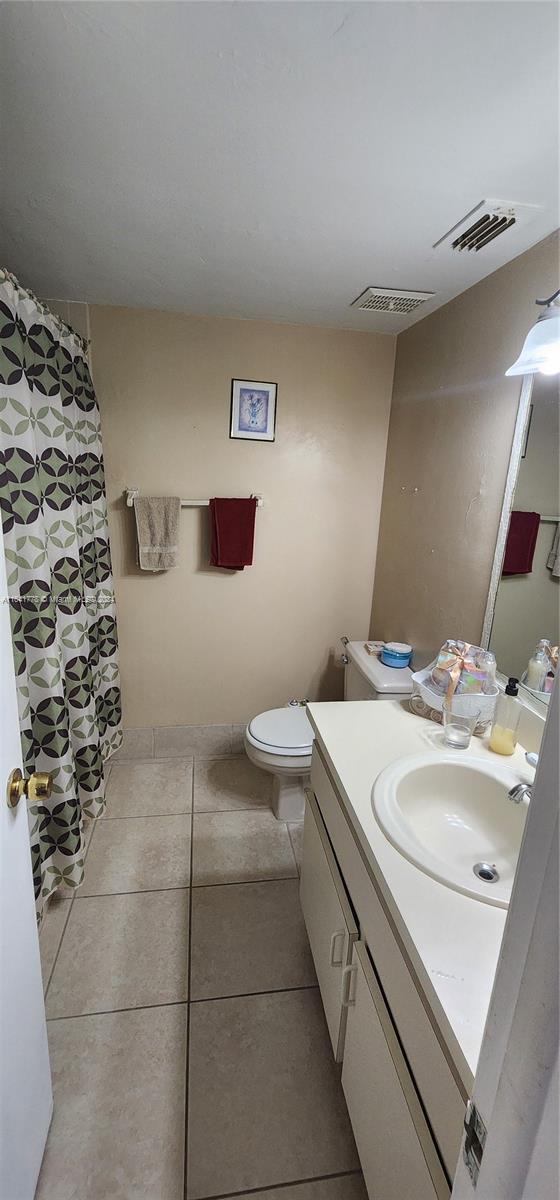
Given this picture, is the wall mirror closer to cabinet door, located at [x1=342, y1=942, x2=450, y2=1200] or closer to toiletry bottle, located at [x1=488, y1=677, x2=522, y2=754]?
toiletry bottle, located at [x1=488, y1=677, x2=522, y2=754]

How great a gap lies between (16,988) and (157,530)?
167 cm

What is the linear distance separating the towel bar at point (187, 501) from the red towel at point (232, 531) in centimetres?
4

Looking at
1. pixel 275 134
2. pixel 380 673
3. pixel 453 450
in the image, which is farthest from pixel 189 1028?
pixel 275 134

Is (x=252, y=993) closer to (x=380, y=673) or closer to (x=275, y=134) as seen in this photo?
(x=380, y=673)

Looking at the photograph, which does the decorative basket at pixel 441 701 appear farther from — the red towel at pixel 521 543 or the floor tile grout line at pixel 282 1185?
the floor tile grout line at pixel 282 1185

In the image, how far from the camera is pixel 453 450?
5.65 feet

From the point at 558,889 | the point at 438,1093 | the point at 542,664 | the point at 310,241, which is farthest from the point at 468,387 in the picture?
the point at 438,1093

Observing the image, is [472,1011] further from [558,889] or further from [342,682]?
[342,682]

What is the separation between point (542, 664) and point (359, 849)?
699 mm

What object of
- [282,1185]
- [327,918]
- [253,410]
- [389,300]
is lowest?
[282,1185]

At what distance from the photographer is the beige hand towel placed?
2.15m

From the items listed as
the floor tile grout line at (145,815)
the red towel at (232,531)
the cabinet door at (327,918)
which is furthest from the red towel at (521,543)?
the floor tile grout line at (145,815)

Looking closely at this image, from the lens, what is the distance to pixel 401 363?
85.4 inches

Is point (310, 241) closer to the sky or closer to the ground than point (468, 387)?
closer to the sky
